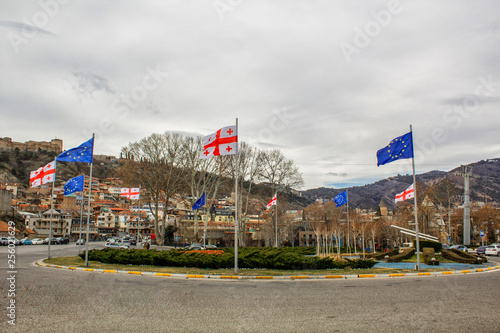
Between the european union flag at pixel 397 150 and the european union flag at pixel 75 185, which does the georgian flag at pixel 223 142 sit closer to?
the european union flag at pixel 397 150

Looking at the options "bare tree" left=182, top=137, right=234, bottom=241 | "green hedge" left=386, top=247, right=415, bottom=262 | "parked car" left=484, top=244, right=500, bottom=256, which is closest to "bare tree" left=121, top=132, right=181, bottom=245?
"bare tree" left=182, top=137, right=234, bottom=241

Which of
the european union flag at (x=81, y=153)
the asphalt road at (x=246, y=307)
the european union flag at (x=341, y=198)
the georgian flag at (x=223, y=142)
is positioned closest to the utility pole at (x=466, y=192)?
the european union flag at (x=341, y=198)

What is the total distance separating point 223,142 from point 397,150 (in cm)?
1013

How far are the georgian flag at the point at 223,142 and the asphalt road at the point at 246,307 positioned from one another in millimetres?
6945

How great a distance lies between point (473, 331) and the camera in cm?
698

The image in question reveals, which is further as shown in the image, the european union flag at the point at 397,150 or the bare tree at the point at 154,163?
the bare tree at the point at 154,163

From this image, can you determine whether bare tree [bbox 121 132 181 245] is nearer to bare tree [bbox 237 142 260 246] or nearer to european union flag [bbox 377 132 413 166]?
bare tree [bbox 237 142 260 246]

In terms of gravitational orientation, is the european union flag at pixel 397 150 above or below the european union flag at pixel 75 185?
above

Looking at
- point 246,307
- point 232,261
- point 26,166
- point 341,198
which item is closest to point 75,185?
point 232,261

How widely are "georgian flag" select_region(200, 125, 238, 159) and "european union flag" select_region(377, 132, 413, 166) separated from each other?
8902mm

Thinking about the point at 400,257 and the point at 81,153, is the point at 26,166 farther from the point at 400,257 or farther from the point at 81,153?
the point at 400,257

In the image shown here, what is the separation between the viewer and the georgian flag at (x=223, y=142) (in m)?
17.7

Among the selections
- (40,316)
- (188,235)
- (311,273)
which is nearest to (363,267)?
(311,273)

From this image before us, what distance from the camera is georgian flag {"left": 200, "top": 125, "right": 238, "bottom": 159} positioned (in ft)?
58.0
